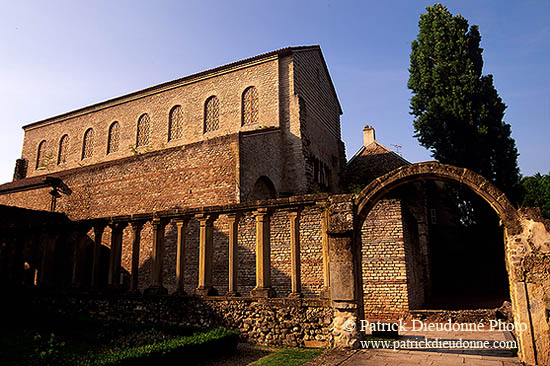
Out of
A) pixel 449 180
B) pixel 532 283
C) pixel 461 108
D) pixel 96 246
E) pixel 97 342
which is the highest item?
pixel 461 108

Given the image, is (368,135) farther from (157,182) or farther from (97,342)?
(97,342)

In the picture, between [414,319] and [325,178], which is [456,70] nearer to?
[325,178]

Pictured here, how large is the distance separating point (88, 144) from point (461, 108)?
25777 mm

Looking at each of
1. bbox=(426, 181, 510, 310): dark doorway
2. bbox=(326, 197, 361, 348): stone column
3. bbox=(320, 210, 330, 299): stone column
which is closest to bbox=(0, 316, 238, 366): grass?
bbox=(320, 210, 330, 299): stone column

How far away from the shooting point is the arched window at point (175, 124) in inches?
959

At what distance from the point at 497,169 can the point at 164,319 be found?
18.7m

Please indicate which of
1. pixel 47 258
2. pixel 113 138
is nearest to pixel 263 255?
pixel 47 258

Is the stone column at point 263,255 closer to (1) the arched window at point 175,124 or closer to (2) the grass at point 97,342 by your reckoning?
Result: (2) the grass at point 97,342

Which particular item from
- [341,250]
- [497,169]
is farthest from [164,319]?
[497,169]

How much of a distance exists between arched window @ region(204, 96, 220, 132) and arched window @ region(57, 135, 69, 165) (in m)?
13.3

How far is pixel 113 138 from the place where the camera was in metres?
27.1

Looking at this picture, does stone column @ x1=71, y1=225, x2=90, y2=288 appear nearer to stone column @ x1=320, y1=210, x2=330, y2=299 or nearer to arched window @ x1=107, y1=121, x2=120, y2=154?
stone column @ x1=320, y1=210, x2=330, y2=299

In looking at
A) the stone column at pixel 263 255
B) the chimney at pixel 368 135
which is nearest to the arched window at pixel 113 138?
the chimney at pixel 368 135

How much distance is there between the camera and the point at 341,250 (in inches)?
321
